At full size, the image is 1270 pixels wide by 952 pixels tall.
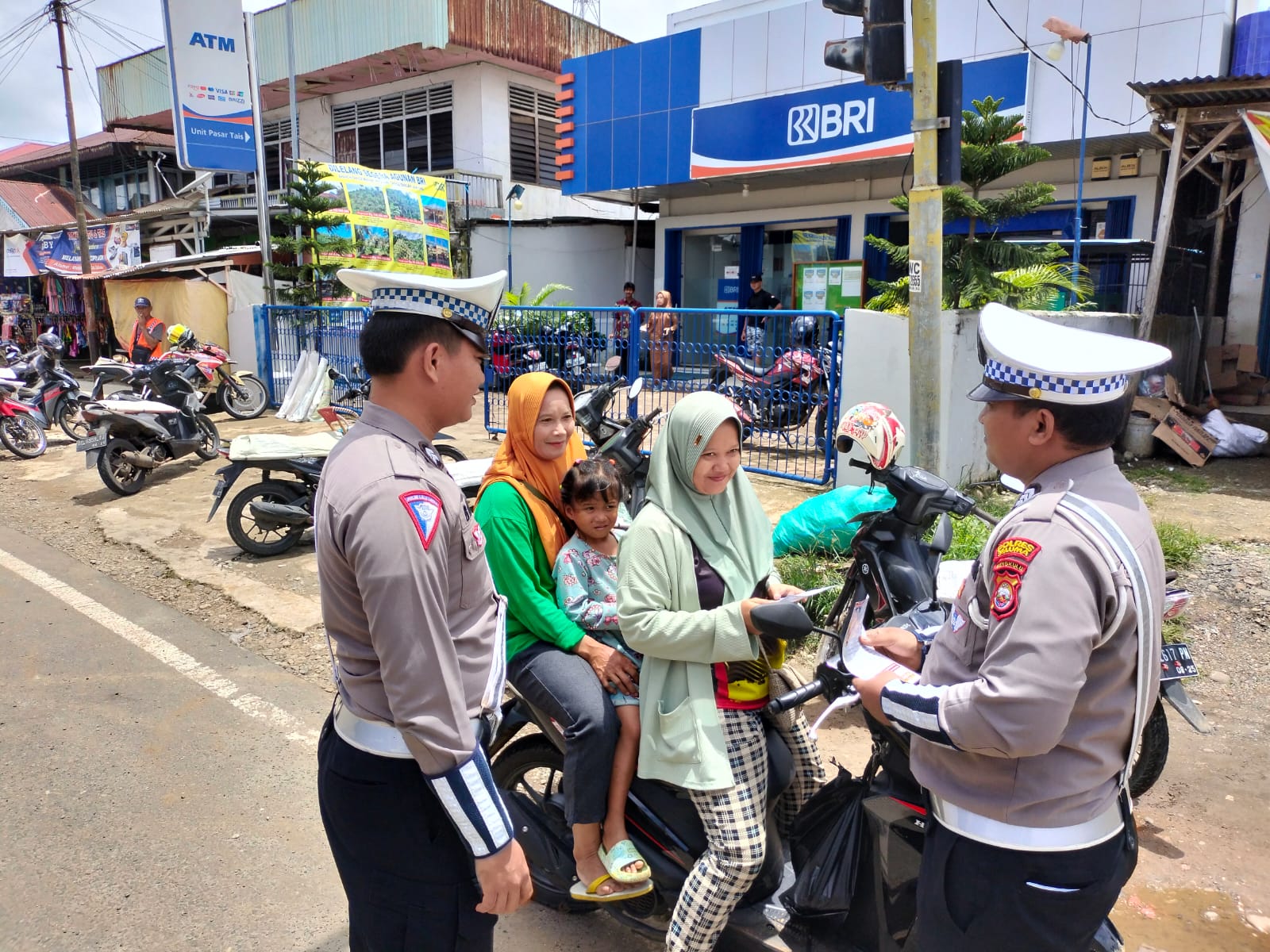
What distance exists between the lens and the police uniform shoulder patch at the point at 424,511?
4.81 feet

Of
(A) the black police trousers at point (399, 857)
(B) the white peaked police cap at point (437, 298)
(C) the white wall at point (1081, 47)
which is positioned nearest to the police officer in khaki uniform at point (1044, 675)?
(A) the black police trousers at point (399, 857)

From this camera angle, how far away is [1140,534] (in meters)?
1.47

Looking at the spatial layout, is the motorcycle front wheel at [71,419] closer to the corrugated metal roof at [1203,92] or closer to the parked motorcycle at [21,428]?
the parked motorcycle at [21,428]

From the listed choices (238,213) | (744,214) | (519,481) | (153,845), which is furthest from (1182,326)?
(238,213)

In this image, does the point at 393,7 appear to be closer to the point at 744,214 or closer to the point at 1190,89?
the point at 744,214

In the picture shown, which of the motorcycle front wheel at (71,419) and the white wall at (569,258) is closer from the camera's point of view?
the motorcycle front wheel at (71,419)

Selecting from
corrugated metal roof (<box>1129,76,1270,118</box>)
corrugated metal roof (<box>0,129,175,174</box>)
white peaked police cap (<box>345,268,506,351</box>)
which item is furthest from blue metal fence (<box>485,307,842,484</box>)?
corrugated metal roof (<box>0,129,175,174</box>)

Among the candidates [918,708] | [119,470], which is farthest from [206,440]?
[918,708]

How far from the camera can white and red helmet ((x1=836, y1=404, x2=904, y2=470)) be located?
2.81m

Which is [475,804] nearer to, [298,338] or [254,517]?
[254,517]

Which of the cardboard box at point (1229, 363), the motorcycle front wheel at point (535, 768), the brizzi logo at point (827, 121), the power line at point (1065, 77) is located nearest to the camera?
the motorcycle front wheel at point (535, 768)

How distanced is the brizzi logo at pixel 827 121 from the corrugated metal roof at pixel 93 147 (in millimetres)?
20455

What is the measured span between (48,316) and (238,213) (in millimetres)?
7881

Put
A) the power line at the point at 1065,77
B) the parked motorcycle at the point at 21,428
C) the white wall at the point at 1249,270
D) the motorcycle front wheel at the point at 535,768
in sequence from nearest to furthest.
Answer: the motorcycle front wheel at the point at 535,768 → the power line at the point at 1065,77 → the parked motorcycle at the point at 21,428 → the white wall at the point at 1249,270
